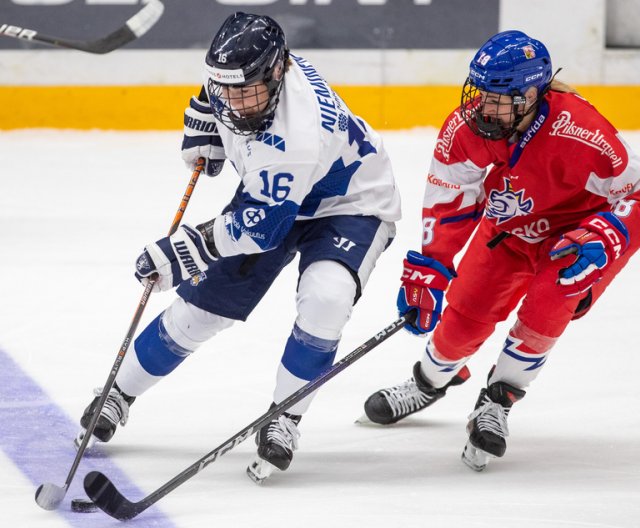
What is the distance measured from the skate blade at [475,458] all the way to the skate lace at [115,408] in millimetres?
827

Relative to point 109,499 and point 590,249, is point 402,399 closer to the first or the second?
point 590,249

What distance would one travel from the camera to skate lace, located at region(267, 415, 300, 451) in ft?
8.89

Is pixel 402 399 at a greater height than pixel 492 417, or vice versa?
pixel 492 417

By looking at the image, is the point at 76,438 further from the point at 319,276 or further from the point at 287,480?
the point at 319,276

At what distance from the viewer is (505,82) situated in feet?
8.76

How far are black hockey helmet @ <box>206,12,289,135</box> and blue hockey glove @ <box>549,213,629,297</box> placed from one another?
73 centimetres

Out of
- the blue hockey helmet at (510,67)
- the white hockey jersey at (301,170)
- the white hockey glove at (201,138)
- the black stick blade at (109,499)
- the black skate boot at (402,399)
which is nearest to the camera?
the black stick blade at (109,499)

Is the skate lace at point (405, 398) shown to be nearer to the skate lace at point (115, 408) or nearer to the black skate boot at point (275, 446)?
the black skate boot at point (275, 446)

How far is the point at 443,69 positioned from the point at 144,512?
4.62 m

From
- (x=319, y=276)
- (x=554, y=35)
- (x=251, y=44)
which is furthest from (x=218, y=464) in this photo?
(x=554, y=35)

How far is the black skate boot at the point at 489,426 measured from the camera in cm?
277

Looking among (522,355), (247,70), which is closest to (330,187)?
(247,70)

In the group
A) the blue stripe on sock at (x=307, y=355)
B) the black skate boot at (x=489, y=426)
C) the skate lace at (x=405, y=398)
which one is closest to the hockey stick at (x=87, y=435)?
the blue stripe on sock at (x=307, y=355)

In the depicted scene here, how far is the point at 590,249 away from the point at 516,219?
0.94 feet
